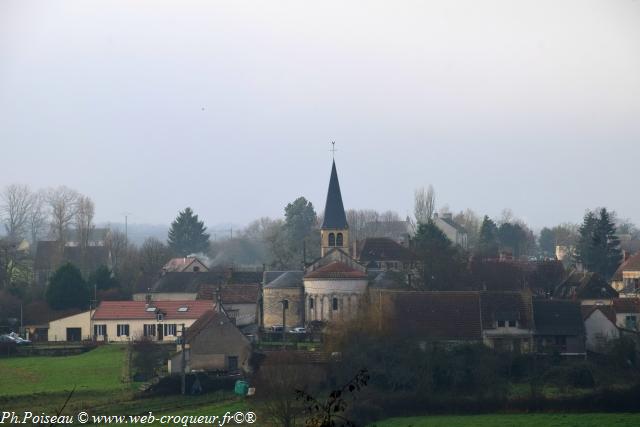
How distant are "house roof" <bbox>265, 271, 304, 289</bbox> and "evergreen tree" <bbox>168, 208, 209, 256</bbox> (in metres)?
54.5

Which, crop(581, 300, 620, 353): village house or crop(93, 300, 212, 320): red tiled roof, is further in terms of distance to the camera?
crop(93, 300, 212, 320): red tiled roof

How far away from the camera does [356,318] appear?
4719 cm

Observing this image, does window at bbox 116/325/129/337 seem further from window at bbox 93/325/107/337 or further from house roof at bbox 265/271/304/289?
house roof at bbox 265/271/304/289

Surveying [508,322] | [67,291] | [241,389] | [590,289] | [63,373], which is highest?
[67,291]

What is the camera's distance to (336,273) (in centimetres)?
6053

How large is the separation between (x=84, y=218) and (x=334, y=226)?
132ft

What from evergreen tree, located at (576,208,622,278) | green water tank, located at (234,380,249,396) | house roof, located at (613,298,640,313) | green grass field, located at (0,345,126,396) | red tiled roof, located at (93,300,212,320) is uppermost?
evergreen tree, located at (576,208,622,278)

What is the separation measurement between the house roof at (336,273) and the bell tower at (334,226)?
8356mm

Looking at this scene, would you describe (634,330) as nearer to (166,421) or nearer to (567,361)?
(567,361)

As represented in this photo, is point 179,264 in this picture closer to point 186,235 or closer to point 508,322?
point 186,235

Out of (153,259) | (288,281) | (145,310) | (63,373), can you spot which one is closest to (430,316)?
(145,310)

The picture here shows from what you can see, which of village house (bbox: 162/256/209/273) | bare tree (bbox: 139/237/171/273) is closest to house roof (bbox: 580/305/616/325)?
village house (bbox: 162/256/209/273)

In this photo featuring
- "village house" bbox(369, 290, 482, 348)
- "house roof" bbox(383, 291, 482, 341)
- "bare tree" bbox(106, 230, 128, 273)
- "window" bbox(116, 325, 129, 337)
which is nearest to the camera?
"village house" bbox(369, 290, 482, 348)

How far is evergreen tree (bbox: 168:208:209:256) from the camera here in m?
119
